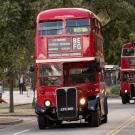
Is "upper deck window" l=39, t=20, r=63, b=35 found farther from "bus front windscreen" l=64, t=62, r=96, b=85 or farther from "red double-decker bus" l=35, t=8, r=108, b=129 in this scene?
"bus front windscreen" l=64, t=62, r=96, b=85

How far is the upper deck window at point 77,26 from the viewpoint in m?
26.4

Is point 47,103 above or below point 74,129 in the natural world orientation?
above

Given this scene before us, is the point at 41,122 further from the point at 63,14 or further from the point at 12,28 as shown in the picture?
the point at 12,28

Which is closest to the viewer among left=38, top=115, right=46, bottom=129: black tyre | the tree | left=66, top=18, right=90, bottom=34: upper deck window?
left=38, top=115, right=46, bottom=129: black tyre

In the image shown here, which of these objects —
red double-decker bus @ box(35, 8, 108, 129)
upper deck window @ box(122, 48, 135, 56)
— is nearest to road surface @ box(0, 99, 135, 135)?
red double-decker bus @ box(35, 8, 108, 129)

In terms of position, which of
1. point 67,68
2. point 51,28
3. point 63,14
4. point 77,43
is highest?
point 63,14

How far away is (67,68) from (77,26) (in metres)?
1.70

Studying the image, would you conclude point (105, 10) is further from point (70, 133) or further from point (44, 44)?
point (70, 133)

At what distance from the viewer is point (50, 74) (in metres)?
26.0

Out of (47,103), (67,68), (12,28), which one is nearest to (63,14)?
(67,68)

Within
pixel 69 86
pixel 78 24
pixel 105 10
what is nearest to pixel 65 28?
pixel 78 24

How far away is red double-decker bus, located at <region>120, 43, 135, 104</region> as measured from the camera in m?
48.9

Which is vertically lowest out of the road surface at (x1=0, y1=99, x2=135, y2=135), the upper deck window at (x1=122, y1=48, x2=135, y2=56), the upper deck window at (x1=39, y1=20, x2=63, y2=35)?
the road surface at (x1=0, y1=99, x2=135, y2=135)

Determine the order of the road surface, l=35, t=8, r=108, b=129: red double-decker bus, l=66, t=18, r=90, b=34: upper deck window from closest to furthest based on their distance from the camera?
the road surface < l=35, t=8, r=108, b=129: red double-decker bus < l=66, t=18, r=90, b=34: upper deck window
